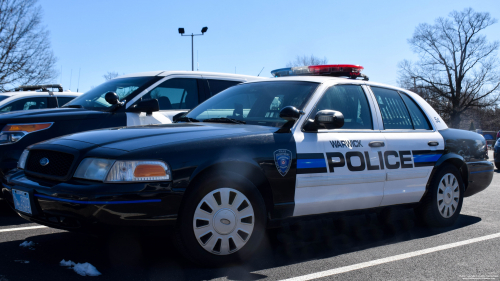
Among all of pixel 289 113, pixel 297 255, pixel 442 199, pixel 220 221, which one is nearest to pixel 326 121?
pixel 289 113

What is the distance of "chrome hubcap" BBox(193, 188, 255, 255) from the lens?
3.69 m

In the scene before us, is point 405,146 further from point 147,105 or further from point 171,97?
point 171,97

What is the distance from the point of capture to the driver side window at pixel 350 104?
479 centimetres

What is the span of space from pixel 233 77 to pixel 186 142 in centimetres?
431

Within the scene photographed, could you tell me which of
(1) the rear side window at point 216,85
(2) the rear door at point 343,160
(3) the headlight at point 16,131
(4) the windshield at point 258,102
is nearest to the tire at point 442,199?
(2) the rear door at point 343,160

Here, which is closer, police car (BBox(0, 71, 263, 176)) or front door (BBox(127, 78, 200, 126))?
police car (BBox(0, 71, 263, 176))

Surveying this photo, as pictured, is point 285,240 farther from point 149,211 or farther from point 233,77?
point 233,77

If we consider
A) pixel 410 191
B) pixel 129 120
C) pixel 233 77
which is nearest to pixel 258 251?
pixel 410 191

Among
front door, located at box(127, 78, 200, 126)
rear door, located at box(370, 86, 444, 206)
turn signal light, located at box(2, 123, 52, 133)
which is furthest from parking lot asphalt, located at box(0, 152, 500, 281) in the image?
front door, located at box(127, 78, 200, 126)

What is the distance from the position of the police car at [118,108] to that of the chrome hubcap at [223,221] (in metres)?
2.75

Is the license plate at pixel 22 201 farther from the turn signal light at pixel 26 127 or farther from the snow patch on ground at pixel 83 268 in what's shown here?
the turn signal light at pixel 26 127

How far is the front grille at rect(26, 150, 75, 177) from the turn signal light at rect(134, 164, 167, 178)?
56 centimetres

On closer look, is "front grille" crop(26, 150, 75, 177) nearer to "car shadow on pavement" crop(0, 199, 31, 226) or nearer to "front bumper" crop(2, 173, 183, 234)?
"front bumper" crop(2, 173, 183, 234)

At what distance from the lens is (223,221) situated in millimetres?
3770
